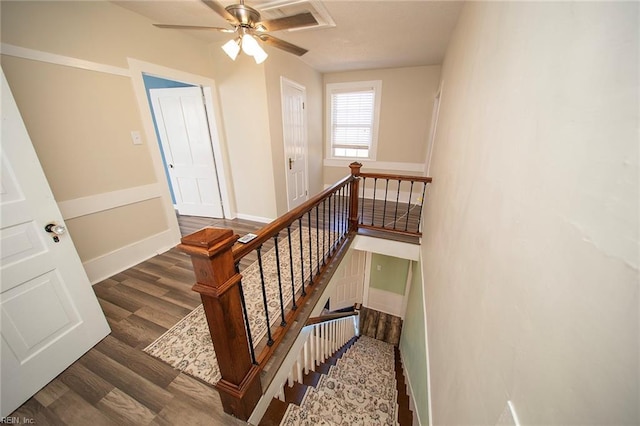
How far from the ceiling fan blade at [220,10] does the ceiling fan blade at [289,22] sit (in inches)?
6.2

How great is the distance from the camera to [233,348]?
1016mm

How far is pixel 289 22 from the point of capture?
146 cm

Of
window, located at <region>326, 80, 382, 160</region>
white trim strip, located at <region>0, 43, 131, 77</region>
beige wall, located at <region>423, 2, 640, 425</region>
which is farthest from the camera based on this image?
window, located at <region>326, 80, 382, 160</region>

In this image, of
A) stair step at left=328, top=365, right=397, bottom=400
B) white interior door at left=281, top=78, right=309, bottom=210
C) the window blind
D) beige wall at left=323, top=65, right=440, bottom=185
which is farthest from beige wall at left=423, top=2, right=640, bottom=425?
the window blind

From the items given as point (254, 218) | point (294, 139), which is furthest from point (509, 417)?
point (294, 139)

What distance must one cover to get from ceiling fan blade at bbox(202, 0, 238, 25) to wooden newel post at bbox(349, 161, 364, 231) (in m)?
1.59

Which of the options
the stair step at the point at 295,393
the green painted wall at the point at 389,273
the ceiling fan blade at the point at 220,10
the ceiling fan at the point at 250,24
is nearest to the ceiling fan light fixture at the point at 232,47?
the ceiling fan at the point at 250,24

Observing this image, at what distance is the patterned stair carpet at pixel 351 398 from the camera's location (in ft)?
5.24

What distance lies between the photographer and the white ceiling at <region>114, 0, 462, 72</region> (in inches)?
74.5

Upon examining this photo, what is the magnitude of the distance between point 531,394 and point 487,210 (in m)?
A: 0.56

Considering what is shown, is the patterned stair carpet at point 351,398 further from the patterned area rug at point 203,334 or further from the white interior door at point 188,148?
the white interior door at point 188,148

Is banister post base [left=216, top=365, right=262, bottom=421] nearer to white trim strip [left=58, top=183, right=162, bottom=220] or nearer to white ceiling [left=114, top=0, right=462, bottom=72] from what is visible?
white trim strip [left=58, top=183, right=162, bottom=220]

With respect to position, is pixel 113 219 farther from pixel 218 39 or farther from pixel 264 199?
pixel 218 39

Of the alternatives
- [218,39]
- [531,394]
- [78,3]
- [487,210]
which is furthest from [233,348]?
[218,39]
